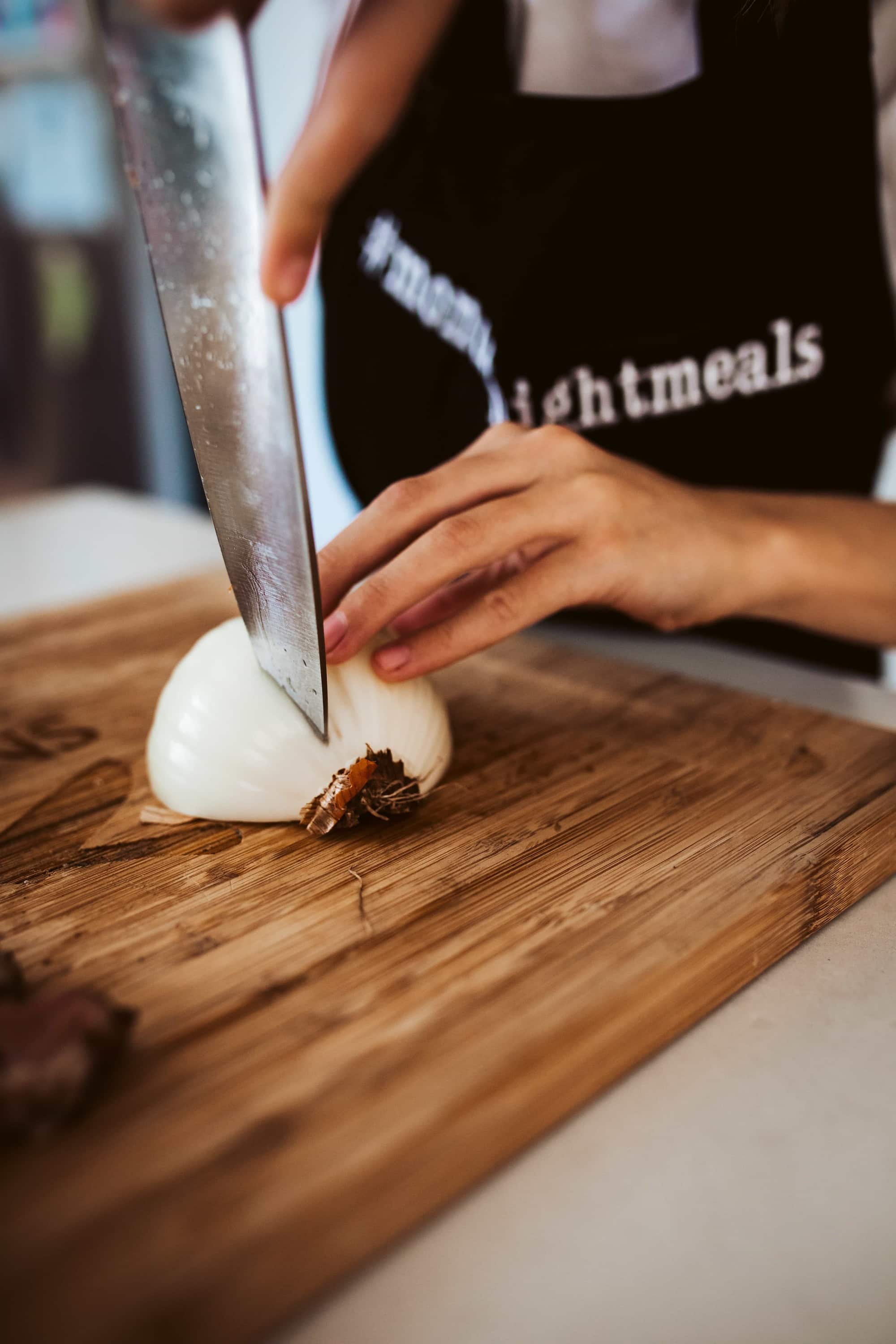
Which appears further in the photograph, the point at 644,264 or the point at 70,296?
the point at 70,296

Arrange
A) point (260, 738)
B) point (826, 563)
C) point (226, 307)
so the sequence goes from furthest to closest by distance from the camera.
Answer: point (826, 563) → point (260, 738) → point (226, 307)

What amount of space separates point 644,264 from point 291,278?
2.34 ft

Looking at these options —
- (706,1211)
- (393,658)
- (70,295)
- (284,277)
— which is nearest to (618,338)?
(393,658)

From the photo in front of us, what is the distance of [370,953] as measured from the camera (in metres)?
0.61

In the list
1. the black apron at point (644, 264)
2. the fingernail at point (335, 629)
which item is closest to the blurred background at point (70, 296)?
the black apron at point (644, 264)

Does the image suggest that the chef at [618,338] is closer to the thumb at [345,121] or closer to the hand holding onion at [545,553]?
the hand holding onion at [545,553]

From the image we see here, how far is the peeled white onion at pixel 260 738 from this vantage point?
74 cm

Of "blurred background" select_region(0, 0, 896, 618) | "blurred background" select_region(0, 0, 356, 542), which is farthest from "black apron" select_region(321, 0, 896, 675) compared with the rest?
→ "blurred background" select_region(0, 0, 356, 542)

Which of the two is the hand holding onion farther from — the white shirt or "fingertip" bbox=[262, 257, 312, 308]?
the white shirt

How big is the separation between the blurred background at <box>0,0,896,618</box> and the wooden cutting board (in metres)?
3.32

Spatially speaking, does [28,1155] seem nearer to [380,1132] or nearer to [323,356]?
[380,1132]

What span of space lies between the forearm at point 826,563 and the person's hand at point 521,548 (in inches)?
0.7

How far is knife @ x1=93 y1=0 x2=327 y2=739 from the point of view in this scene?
0.48 meters

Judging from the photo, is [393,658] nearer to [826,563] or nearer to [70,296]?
[826,563]
